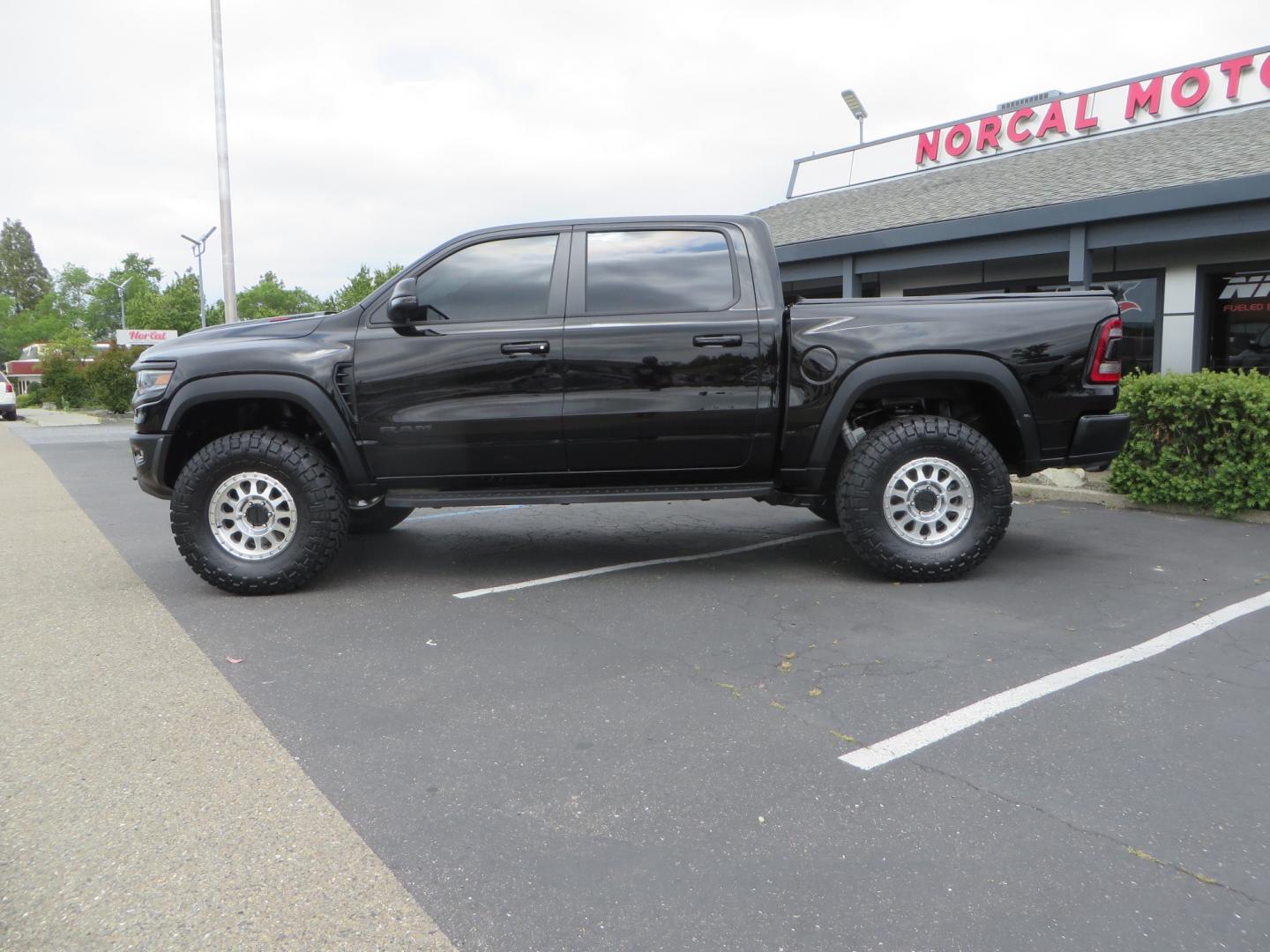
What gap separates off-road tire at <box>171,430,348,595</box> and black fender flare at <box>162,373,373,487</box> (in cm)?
21

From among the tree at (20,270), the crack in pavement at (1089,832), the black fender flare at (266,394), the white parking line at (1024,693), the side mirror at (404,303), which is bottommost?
the crack in pavement at (1089,832)

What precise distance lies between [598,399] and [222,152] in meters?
16.6

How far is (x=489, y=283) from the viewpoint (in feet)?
18.1

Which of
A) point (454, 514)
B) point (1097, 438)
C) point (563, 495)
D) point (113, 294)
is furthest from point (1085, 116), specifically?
point (113, 294)

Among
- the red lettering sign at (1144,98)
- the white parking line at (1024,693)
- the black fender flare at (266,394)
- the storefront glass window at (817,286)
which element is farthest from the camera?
the storefront glass window at (817,286)

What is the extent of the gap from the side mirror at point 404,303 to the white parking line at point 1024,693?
331cm

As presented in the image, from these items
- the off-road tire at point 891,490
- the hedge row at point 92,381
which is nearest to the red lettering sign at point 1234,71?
the off-road tire at point 891,490

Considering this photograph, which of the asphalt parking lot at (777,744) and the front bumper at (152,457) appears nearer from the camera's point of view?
the asphalt parking lot at (777,744)

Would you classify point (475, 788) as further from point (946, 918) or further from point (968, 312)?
point (968, 312)

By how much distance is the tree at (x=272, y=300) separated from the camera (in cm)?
11438

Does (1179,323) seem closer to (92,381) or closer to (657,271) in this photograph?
(657,271)

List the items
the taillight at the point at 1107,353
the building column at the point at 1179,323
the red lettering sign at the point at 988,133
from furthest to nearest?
the red lettering sign at the point at 988,133 → the building column at the point at 1179,323 → the taillight at the point at 1107,353

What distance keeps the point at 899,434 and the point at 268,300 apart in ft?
405

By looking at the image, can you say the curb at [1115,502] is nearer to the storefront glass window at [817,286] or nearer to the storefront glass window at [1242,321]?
the storefront glass window at [1242,321]
